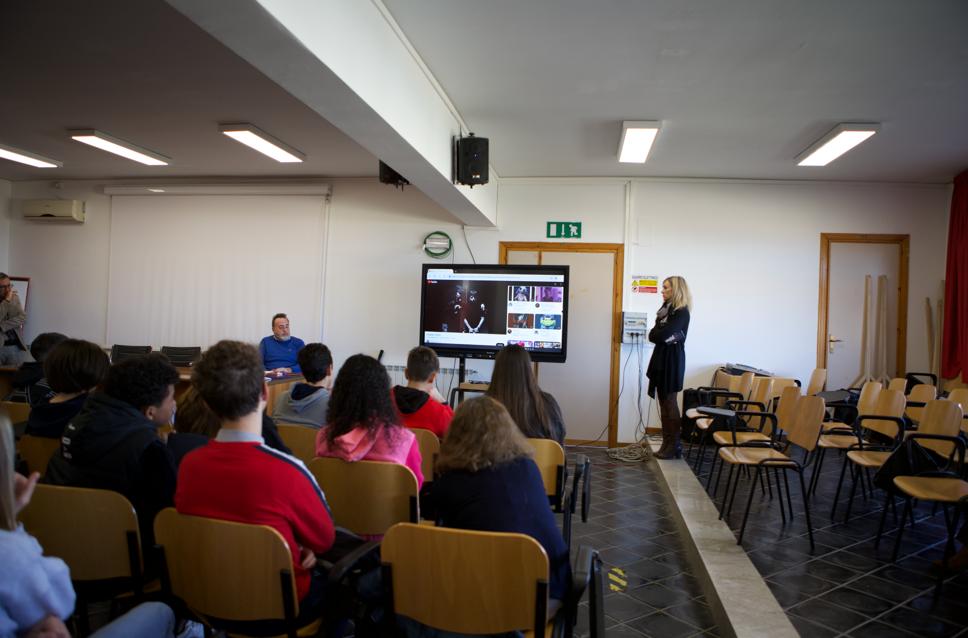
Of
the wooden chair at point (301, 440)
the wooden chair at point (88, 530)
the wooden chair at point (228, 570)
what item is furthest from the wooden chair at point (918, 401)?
the wooden chair at point (88, 530)

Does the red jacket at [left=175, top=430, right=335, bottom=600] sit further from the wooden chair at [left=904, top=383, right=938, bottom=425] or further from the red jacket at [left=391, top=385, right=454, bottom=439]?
the wooden chair at [left=904, top=383, right=938, bottom=425]

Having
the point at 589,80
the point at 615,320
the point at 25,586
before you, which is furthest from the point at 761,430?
the point at 25,586

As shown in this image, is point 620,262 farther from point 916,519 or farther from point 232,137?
point 232,137

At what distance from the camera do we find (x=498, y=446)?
175cm

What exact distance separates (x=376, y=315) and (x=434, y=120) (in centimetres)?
341

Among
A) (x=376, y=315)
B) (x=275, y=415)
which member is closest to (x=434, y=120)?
(x=275, y=415)

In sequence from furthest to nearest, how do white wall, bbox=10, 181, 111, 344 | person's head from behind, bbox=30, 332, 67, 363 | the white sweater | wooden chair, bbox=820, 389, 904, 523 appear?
1. white wall, bbox=10, 181, 111, 344
2. person's head from behind, bbox=30, 332, 67, 363
3. wooden chair, bbox=820, 389, 904, 523
4. the white sweater

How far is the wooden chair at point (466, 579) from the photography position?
147cm

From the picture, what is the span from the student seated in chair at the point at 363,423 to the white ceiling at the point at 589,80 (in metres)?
2.08

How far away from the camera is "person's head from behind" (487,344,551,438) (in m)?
2.95

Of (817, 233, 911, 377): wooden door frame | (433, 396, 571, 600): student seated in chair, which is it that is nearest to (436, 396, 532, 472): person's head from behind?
(433, 396, 571, 600): student seated in chair

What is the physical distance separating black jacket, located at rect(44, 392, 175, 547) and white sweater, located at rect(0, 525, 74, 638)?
0.90 metres

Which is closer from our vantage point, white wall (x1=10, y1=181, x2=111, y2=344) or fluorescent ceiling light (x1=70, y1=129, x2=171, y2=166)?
fluorescent ceiling light (x1=70, y1=129, x2=171, y2=166)

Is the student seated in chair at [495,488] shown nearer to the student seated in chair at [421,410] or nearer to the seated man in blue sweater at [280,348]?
→ the student seated in chair at [421,410]
